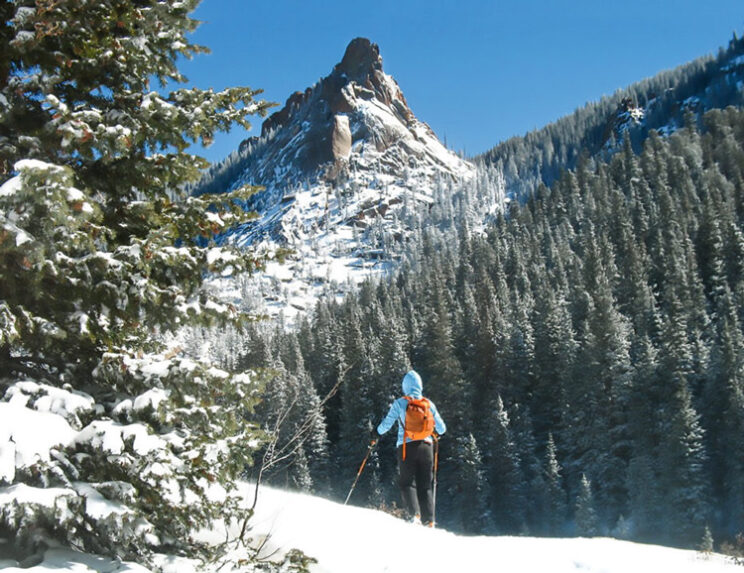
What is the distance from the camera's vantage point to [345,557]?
15.0 feet

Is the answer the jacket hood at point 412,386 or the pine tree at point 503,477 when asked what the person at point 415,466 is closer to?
the jacket hood at point 412,386

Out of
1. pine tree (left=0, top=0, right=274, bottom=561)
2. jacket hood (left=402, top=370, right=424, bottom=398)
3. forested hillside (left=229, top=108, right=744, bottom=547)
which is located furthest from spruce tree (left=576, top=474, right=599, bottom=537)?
pine tree (left=0, top=0, right=274, bottom=561)

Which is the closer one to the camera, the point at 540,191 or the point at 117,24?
the point at 117,24

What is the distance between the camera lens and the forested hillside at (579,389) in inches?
1475

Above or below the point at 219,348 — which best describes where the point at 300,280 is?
above

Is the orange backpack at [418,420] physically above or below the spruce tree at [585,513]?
above

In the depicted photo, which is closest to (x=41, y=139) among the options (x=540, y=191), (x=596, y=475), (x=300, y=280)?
(x=596, y=475)

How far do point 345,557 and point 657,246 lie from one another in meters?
68.7

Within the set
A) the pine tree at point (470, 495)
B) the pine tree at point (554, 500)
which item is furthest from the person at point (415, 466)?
the pine tree at point (554, 500)

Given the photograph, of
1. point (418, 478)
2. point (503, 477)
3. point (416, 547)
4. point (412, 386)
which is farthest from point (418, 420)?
point (503, 477)

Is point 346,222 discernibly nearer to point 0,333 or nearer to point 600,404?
point 600,404

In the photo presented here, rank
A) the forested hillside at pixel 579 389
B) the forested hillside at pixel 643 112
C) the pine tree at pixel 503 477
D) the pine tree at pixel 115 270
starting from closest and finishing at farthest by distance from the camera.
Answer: the pine tree at pixel 115 270, the forested hillside at pixel 579 389, the pine tree at pixel 503 477, the forested hillside at pixel 643 112

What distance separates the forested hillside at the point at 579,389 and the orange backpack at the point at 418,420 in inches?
853

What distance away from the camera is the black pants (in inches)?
292
